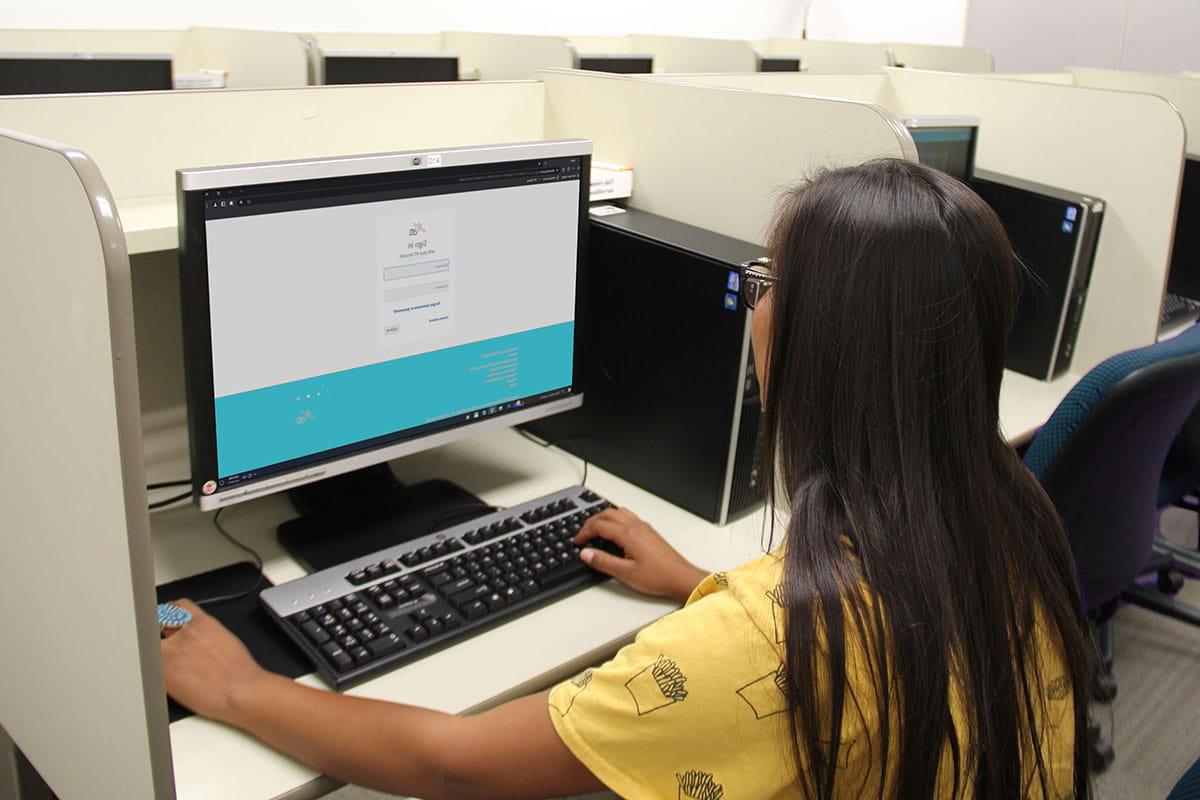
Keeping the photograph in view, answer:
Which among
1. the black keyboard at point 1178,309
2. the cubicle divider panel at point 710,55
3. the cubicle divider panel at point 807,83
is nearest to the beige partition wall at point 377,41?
the cubicle divider panel at point 710,55

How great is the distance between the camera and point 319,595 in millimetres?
1067

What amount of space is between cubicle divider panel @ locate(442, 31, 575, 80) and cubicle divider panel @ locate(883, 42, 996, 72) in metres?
1.88

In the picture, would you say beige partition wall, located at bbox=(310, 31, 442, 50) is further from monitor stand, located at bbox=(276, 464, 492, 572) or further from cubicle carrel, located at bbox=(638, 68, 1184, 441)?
monitor stand, located at bbox=(276, 464, 492, 572)

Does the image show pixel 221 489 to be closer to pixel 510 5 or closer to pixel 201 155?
pixel 201 155

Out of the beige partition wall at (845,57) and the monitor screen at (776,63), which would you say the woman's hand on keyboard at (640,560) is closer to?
the monitor screen at (776,63)

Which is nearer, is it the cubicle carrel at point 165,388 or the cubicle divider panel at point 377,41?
the cubicle carrel at point 165,388

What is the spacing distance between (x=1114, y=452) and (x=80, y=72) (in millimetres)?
1960

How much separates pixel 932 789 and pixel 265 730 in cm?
53

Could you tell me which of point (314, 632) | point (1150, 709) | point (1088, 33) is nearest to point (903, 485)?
point (314, 632)

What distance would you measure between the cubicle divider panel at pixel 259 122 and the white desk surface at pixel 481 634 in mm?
354

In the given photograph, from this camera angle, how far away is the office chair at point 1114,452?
1.39m

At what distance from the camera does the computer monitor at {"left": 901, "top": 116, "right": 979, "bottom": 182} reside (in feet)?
5.94

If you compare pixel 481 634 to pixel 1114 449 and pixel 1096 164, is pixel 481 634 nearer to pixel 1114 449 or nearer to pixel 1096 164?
Result: pixel 1114 449

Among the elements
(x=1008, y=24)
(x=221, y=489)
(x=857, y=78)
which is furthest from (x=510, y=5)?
(x=221, y=489)
